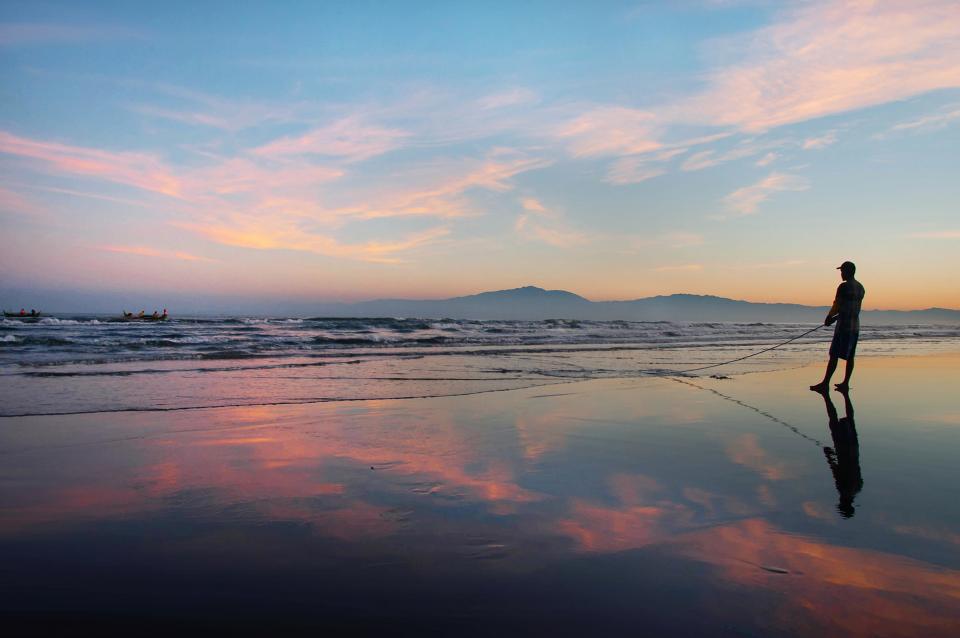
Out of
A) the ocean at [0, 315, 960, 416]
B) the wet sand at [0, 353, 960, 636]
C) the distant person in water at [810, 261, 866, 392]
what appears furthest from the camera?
the distant person in water at [810, 261, 866, 392]

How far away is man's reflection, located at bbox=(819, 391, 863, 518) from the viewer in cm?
372

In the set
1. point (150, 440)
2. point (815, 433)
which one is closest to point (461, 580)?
point (150, 440)

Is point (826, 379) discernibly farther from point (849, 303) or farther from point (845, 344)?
point (849, 303)

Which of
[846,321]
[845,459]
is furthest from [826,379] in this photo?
[845,459]

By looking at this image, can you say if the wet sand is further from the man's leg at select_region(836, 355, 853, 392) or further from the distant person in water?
the distant person in water

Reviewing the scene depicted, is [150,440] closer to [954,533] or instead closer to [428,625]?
[428,625]

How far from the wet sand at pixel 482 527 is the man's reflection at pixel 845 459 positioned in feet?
0.11

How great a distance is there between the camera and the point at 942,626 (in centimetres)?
217

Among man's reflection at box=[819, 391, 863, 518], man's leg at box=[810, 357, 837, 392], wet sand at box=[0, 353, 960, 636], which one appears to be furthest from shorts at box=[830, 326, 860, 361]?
wet sand at box=[0, 353, 960, 636]

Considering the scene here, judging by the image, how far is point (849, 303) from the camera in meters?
9.68

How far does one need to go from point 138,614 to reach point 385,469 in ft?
7.39

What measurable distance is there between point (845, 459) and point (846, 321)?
586cm

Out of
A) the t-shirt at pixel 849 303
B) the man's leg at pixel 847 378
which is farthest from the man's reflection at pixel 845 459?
the t-shirt at pixel 849 303

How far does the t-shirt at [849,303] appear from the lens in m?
9.59
